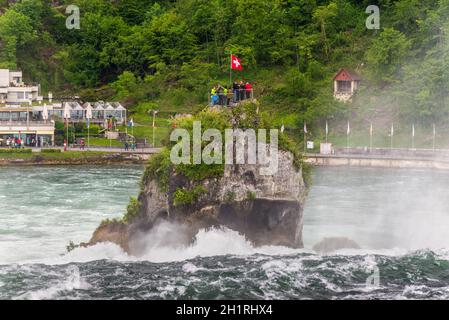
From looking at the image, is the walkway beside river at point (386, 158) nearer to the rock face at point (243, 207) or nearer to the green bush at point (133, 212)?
the rock face at point (243, 207)

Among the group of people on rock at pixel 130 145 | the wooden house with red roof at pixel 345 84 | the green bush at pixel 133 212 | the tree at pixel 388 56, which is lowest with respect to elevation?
the green bush at pixel 133 212

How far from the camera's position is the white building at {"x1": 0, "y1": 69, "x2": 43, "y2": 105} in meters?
→ 157

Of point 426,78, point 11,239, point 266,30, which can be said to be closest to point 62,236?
point 11,239

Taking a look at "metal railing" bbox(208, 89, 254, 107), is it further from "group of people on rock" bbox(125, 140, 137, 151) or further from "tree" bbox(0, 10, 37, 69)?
"tree" bbox(0, 10, 37, 69)

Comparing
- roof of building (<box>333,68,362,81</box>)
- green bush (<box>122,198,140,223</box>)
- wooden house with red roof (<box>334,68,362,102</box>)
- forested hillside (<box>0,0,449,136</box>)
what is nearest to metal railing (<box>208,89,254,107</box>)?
green bush (<box>122,198,140,223</box>)

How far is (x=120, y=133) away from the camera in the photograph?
148375mm

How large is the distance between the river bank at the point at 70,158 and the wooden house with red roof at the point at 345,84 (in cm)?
3440

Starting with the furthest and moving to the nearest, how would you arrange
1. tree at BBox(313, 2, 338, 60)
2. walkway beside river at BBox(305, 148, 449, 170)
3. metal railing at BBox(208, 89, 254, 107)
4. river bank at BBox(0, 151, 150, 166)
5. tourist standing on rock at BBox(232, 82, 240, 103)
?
tree at BBox(313, 2, 338, 60) < river bank at BBox(0, 151, 150, 166) < walkway beside river at BBox(305, 148, 449, 170) < tourist standing on rock at BBox(232, 82, 240, 103) < metal railing at BBox(208, 89, 254, 107)

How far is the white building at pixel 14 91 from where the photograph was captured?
15688 cm

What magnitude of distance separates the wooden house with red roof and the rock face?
8906 centimetres

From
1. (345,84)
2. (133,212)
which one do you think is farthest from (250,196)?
(345,84)

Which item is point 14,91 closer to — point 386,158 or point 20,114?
point 20,114

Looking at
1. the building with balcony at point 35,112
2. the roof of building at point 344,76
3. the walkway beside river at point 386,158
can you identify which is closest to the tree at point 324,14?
the roof of building at point 344,76

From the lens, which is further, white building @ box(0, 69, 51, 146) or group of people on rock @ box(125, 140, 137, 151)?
white building @ box(0, 69, 51, 146)
